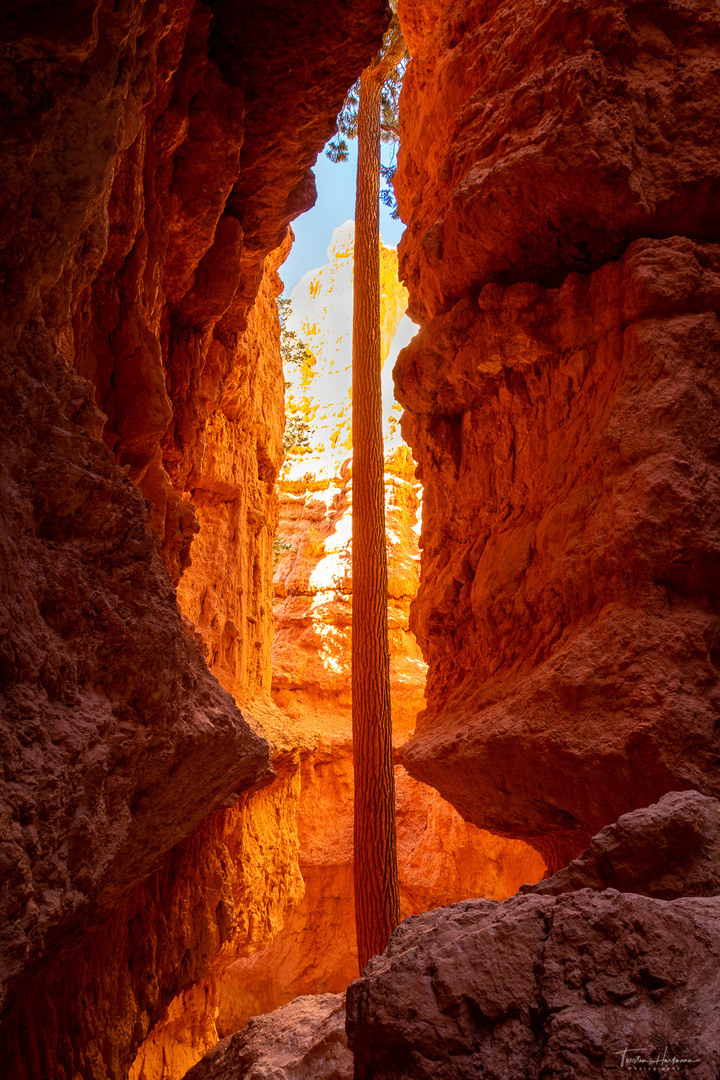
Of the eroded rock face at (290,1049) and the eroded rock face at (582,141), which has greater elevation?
the eroded rock face at (582,141)

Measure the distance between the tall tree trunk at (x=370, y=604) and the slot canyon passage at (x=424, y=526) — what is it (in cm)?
112

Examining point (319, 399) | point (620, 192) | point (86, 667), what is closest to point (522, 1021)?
point (86, 667)

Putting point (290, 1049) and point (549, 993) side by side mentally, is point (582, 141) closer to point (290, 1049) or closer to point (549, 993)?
point (549, 993)

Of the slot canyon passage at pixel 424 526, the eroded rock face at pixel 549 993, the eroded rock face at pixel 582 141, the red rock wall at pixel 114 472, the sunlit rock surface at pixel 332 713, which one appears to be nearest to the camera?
the eroded rock face at pixel 549 993

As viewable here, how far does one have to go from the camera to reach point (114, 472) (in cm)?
266

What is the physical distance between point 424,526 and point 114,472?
403 cm

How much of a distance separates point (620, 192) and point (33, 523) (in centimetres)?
389

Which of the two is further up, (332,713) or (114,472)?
(114,472)

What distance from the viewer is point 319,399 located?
19391 mm

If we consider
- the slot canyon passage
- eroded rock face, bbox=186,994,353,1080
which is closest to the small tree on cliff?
the slot canyon passage

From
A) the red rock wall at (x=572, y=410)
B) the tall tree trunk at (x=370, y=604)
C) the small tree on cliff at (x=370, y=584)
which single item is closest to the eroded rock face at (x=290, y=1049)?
the red rock wall at (x=572, y=410)

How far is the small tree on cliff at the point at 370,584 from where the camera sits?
7.16m

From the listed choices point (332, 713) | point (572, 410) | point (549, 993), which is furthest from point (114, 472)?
point (332, 713)

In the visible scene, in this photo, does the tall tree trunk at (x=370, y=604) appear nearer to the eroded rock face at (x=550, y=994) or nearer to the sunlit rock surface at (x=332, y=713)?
the eroded rock face at (x=550, y=994)
